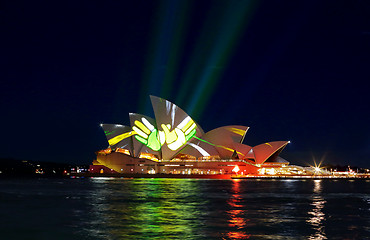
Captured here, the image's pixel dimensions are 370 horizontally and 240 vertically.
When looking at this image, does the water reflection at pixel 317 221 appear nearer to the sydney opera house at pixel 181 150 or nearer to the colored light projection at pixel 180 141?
the colored light projection at pixel 180 141

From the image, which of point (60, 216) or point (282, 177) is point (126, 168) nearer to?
point (282, 177)

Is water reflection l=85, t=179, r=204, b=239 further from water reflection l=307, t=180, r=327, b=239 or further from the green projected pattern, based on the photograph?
the green projected pattern

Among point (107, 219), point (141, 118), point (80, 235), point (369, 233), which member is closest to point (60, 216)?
point (107, 219)

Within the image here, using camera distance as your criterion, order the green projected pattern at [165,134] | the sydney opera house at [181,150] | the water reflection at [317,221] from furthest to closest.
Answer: the sydney opera house at [181,150] → the green projected pattern at [165,134] → the water reflection at [317,221]

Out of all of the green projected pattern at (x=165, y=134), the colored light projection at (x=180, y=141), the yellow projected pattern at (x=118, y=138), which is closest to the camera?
the green projected pattern at (x=165, y=134)

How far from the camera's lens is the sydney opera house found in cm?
8525

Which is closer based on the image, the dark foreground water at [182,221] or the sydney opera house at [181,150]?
the dark foreground water at [182,221]

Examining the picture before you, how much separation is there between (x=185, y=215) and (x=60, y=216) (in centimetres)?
643

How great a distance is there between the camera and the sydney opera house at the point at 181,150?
8525 centimetres

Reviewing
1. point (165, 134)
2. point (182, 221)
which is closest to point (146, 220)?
point (182, 221)

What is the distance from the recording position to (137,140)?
8925 cm

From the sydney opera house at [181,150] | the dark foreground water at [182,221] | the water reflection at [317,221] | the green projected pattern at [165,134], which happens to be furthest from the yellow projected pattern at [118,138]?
the water reflection at [317,221]

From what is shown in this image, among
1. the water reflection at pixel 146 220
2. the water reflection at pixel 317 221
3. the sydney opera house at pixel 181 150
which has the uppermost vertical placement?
the sydney opera house at pixel 181 150

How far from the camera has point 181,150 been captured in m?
88.8
